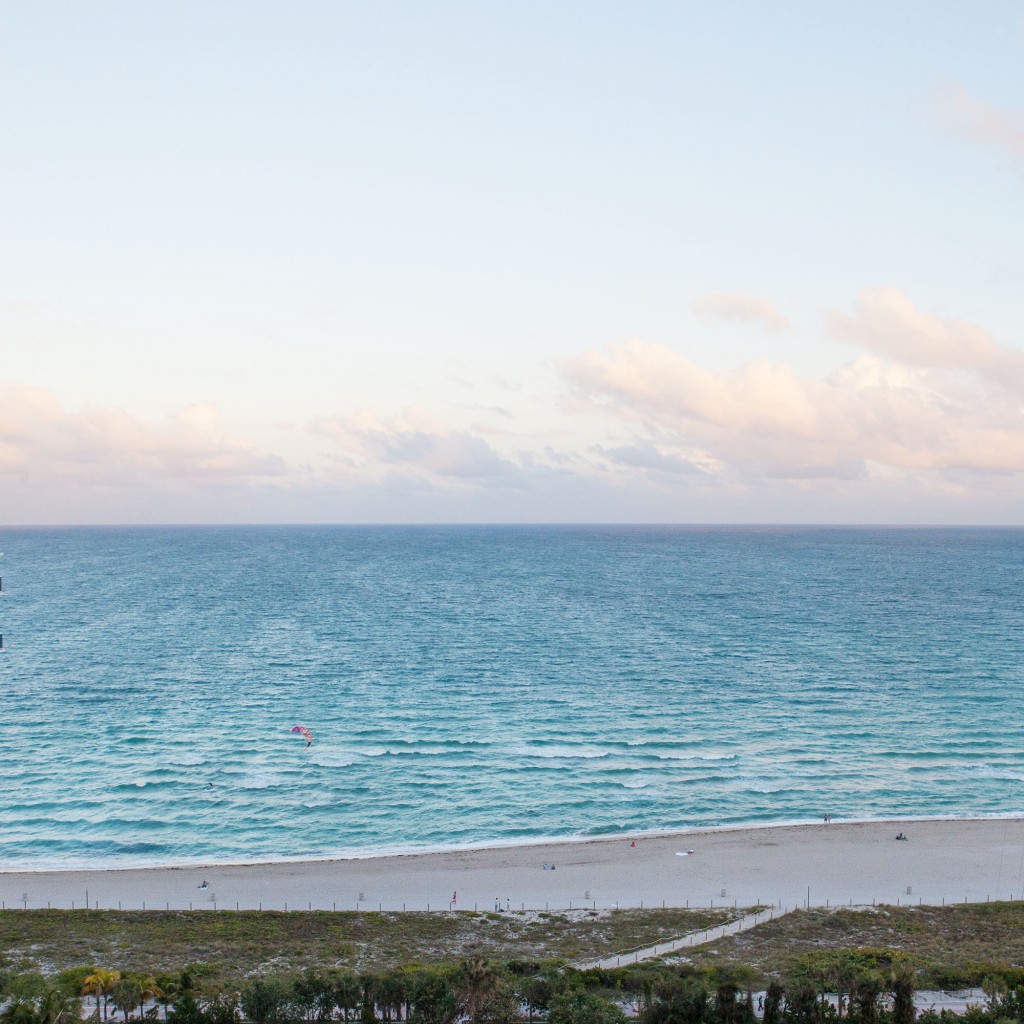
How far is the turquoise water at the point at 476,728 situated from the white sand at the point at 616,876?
11.3ft

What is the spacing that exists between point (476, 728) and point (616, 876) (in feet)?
98.4

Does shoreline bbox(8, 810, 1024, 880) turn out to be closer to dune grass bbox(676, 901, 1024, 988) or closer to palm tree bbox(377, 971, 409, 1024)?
dune grass bbox(676, 901, 1024, 988)

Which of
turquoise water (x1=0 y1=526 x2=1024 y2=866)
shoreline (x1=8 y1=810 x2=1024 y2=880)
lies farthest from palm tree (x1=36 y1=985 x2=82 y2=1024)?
turquoise water (x1=0 y1=526 x2=1024 y2=866)

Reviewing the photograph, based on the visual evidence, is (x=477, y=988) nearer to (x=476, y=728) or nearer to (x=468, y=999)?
(x=468, y=999)

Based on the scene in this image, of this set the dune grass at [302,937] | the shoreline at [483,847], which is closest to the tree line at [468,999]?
the dune grass at [302,937]

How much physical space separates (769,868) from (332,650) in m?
75.3

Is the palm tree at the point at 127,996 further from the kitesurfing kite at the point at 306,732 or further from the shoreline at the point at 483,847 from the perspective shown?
the kitesurfing kite at the point at 306,732

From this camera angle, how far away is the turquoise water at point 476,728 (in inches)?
2484

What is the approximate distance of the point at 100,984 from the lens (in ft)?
117

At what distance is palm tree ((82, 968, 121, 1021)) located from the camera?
35375 millimetres

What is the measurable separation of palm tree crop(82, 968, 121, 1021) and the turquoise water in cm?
2124

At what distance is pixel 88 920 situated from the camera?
47.0 metres

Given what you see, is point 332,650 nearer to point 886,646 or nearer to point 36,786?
point 36,786

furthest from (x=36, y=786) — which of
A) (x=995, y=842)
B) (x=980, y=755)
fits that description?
(x=980, y=755)
